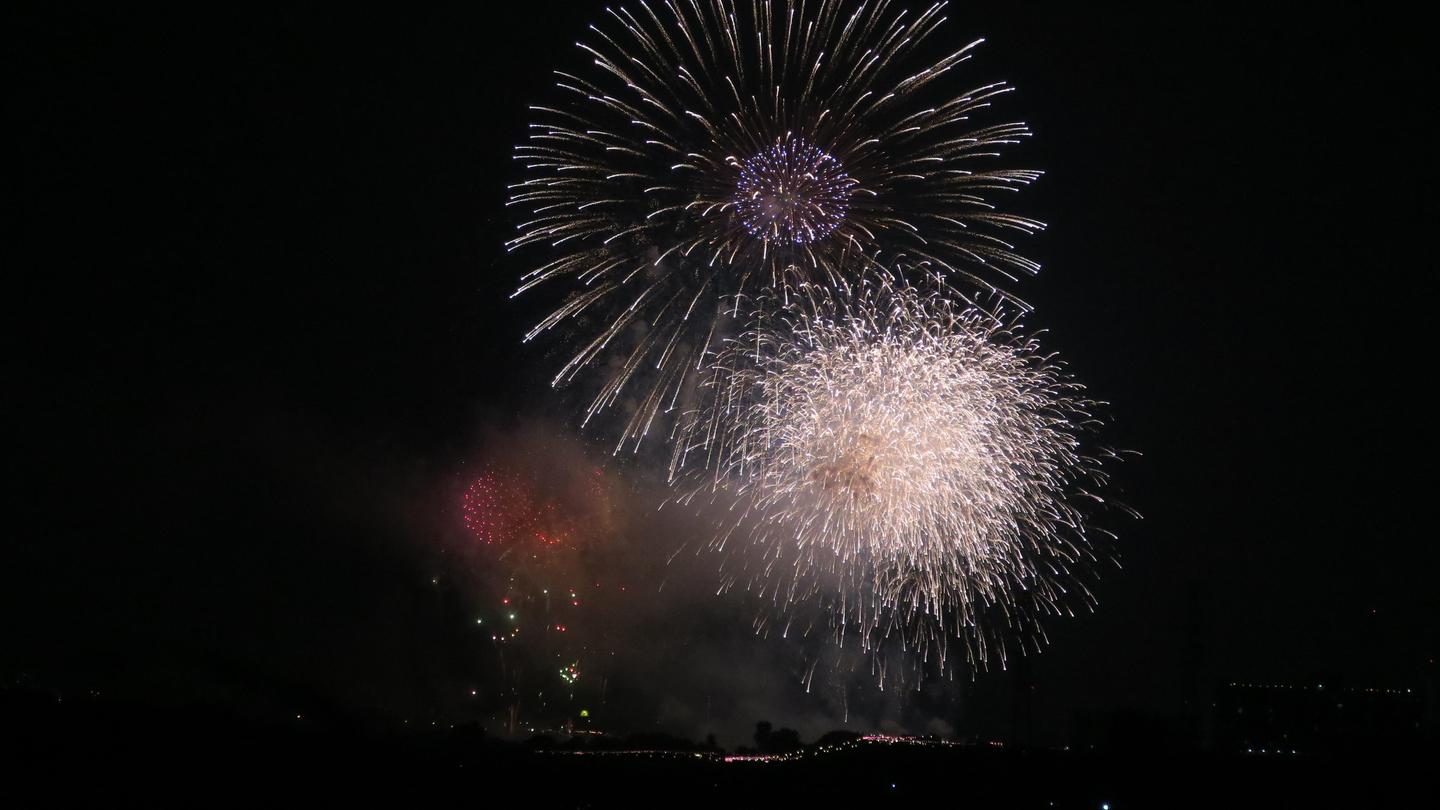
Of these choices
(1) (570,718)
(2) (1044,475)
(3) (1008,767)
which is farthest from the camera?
(1) (570,718)

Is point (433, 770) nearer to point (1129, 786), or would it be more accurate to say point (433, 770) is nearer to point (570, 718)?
point (1129, 786)

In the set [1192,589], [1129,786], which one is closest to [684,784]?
[1129,786]

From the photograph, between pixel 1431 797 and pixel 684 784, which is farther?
pixel 684 784

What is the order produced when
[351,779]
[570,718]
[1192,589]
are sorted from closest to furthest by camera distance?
[351,779] < [1192,589] < [570,718]

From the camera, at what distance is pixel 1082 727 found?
146ft

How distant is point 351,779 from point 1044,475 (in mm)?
17429

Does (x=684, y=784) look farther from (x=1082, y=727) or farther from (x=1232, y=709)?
(x=1232, y=709)

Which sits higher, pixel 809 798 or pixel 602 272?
pixel 602 272

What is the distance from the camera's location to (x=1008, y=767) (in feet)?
87.4

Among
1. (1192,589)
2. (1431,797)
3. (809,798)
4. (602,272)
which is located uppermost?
(602,272)

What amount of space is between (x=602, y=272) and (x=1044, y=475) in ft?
39.5

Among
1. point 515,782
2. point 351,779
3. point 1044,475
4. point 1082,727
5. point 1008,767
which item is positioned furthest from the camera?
point 1082,727

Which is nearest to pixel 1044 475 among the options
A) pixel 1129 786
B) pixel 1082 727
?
pixel 1129 786

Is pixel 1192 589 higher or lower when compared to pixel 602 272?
lower
